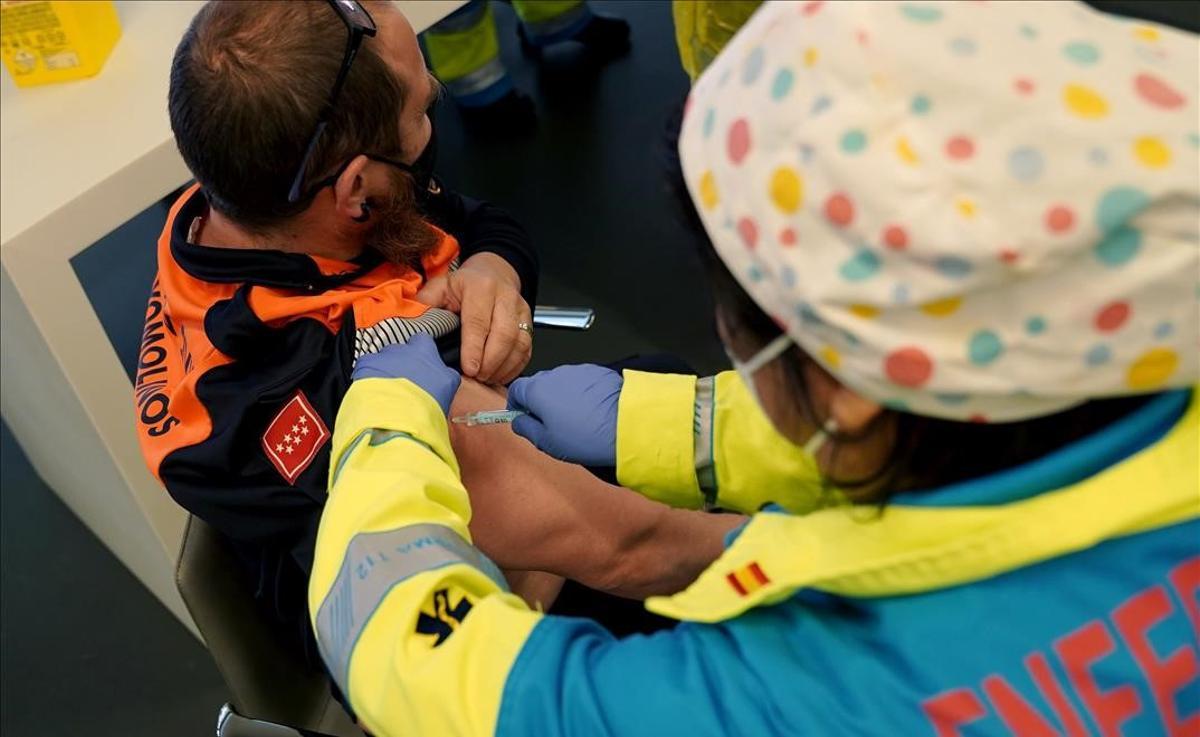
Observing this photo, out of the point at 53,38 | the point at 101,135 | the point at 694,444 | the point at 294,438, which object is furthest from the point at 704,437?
the point at 53,38

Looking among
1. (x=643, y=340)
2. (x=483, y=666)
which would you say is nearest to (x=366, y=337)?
(x=483, y=666)

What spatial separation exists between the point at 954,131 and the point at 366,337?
72 cm

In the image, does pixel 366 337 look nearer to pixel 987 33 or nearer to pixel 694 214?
pixel 694 214

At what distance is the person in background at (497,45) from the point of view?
282cm

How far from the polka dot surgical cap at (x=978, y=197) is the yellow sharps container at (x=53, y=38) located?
1314mm

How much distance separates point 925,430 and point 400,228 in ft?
2.45

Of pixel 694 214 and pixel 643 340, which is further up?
pixel 694 214

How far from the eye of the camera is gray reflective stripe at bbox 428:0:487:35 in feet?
9.15

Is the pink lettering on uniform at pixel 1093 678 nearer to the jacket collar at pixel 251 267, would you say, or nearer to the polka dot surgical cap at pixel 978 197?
the polka dot surgical cap at pixel 978 197

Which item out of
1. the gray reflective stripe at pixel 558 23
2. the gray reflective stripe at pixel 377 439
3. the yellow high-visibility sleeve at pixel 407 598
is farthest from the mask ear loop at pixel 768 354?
the gray reflective stripe at pixel 558 23

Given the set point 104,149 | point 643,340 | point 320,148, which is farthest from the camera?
point 643,340

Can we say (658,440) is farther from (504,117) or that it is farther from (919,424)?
(504,117)

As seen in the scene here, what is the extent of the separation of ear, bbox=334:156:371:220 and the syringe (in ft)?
0.86

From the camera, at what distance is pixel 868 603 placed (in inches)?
28.1
